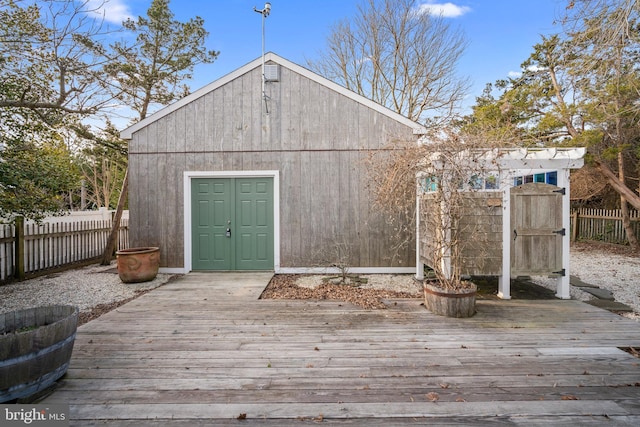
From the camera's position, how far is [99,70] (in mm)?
5766

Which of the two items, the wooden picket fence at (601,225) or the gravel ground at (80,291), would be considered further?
the wooden picket fence at (601,225)

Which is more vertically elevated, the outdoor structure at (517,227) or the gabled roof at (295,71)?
the gabled roof at (295,71)

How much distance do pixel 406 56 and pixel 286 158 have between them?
337 inches

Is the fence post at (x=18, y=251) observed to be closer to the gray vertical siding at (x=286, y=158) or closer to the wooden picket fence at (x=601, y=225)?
the gray vertical siding at (x=286, y=158)

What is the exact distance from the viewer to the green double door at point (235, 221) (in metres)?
6.42

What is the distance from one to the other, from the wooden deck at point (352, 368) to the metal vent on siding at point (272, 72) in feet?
15.4

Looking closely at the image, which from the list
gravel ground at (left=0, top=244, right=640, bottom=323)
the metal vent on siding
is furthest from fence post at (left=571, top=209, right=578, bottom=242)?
the metal vent on siding

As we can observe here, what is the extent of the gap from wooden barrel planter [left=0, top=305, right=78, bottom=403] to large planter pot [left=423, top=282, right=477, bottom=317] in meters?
3.73

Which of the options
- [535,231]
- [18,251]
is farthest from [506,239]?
[18,251]

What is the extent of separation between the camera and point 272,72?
20.5 ft

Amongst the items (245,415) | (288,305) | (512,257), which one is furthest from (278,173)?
(245,415)

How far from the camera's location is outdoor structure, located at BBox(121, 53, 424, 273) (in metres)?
6.32

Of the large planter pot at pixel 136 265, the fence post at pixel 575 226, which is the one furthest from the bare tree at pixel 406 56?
the large planter pot at pixel 136 265

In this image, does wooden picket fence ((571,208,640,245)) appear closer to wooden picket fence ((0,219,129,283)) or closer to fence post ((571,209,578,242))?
fence post ((571,209,578,242))
